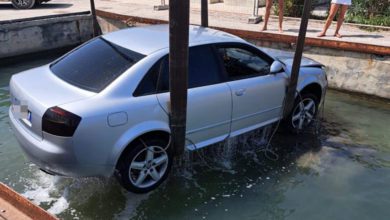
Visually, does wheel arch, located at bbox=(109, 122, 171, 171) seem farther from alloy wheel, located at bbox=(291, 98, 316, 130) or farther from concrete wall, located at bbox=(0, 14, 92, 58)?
concrete wall, located at bbox=(0, 14, 92, 58)

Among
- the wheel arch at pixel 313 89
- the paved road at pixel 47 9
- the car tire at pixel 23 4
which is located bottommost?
the wheel arch at pixel 313 89

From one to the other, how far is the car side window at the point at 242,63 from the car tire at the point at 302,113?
3.07 feet

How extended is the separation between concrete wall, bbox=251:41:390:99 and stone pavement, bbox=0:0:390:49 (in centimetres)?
31

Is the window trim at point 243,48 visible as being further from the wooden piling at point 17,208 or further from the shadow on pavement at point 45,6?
the shadow on pavement at point 45,6

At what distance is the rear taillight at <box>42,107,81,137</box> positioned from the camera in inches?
145

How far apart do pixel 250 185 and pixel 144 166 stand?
1363 millimetres

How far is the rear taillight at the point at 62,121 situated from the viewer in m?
3.68

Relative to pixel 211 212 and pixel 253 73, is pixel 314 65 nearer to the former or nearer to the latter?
pixel 253 73

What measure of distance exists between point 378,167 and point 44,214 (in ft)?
14.2

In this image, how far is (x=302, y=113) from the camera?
6.11 metres

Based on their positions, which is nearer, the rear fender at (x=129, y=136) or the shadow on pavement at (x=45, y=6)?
the rear fender at (x=129, y=136)

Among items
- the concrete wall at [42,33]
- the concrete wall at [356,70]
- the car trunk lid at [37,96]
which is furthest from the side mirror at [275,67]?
the concrete wall at [42,33]

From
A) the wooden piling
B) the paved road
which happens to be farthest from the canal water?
the paved road

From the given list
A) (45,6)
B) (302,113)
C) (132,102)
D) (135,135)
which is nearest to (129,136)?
(135,135)
